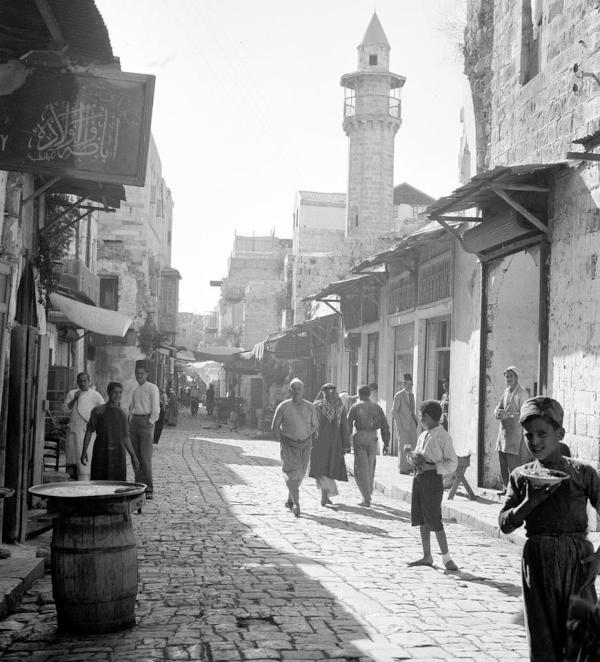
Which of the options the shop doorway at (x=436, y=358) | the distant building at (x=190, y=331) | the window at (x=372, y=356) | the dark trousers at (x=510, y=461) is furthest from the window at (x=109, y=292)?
the dark trousers at (x=510, y=461)

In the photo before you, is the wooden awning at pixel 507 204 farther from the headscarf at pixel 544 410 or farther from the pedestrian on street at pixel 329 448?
the headscarf at pixel 544 410

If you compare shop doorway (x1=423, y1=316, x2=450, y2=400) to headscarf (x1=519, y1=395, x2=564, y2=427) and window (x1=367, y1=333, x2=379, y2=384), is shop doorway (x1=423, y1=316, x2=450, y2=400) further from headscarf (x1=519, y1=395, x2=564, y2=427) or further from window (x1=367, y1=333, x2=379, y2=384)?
headscarf (x1=519, y1=395, x2=564, y2=427)

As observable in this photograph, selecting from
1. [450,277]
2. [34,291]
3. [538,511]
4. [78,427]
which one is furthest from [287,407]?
[538,511]

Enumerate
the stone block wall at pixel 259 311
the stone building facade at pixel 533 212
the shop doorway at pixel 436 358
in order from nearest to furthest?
the stone building facade at pixel 533 212 < the shop doorway at pixel 436 358 < the stone block wall at pixel 259 311

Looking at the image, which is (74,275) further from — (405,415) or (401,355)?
(405,415)

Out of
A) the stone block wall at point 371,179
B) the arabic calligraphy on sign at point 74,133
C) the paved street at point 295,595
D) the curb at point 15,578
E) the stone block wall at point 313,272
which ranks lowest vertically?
the paved street at point 295,595

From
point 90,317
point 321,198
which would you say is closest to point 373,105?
point 321,198

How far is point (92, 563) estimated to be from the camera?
17.1 feet

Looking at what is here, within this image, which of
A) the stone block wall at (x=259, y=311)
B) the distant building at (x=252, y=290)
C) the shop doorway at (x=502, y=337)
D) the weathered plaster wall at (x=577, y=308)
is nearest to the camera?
the weathered plaster wall at (x=577, y=308)

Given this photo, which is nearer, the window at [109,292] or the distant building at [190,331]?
the window at [109,292]

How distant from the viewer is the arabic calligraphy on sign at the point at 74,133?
606cm

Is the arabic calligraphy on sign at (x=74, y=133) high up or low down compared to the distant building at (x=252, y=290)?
down

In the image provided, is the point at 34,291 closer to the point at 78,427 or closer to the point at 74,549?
the point at 78,427

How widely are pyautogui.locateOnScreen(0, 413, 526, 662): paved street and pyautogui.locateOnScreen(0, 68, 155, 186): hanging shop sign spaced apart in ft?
9.85
